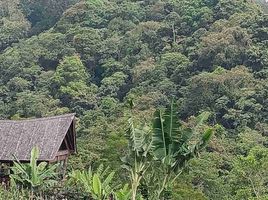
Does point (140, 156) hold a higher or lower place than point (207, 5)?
higher

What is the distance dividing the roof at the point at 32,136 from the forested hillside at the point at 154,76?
413cm

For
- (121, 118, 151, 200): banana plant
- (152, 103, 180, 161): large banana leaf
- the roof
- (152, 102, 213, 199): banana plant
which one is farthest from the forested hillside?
(152, 103, 180, 161): large banana leaf

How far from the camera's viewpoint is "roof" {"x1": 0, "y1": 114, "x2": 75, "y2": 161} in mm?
19188

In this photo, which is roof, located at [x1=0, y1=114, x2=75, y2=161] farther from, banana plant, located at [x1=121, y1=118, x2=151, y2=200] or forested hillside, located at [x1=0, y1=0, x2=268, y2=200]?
banana plant, located at [x1=121, y1=118, x2=151, y2=200]

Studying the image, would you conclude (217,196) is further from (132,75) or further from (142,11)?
(142,11)

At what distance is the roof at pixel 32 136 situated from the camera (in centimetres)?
1919

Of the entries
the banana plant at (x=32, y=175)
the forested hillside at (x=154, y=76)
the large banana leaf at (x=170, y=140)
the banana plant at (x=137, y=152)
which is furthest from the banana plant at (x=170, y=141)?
the forested hillside at (x=154, y=76)

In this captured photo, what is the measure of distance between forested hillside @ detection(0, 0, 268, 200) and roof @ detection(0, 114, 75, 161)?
4130 millimetres

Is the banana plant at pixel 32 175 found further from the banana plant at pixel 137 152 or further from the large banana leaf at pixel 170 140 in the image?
the large banana leaf at pixel 170 140

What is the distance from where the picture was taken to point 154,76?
42875 millimetres

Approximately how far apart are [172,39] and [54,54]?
11213mm

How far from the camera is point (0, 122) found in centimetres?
2131

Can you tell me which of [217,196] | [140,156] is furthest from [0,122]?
[217,196]

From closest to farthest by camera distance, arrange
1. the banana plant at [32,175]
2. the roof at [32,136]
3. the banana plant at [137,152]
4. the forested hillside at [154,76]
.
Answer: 1. the banana plant at [137,152]
2. the banana plant at [32,175]
3. the roof at [32,136]
4. the forested hillside at [154,76]
